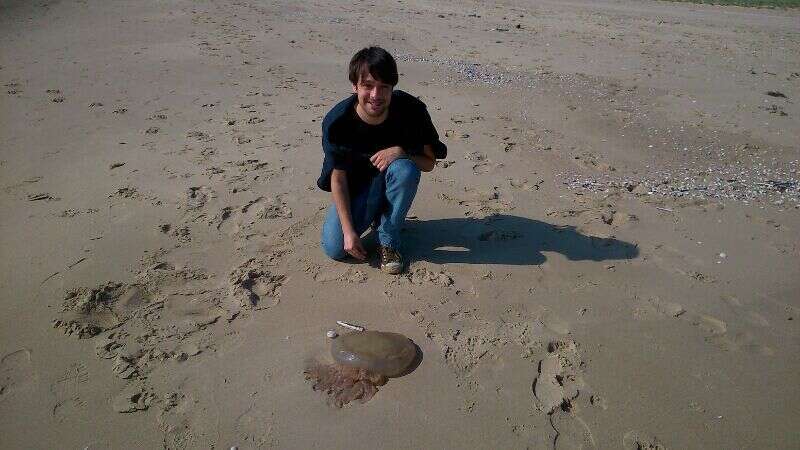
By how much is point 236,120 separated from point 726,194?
14.6 feet

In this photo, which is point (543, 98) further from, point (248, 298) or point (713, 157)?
point (248, 298)

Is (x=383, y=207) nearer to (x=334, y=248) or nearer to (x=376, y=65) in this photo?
(x=334, y=248)

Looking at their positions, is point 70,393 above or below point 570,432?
below

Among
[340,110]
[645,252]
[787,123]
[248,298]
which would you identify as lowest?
[248,298]

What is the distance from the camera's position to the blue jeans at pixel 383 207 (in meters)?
2.89

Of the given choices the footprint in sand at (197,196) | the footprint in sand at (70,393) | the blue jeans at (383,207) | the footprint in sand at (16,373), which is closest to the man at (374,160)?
the blue jeans at (383,207)

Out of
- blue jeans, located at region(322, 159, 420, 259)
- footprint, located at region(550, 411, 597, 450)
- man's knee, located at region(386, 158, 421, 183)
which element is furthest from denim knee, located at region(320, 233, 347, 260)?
footprint, located at region(550, 411, 597, 450)

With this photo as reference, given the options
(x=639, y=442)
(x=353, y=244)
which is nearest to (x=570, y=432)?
(x=639, y=442)

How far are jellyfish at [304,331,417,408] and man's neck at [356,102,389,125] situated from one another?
3.76ft

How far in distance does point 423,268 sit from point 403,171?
61 centimetres

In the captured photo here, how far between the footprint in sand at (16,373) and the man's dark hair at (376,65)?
2049 mm


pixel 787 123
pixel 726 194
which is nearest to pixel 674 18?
pixel 787 123

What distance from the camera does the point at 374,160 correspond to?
283cm

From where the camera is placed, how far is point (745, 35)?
1100cm
